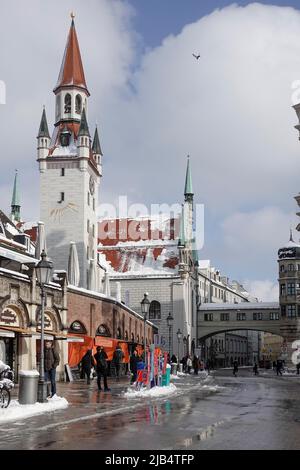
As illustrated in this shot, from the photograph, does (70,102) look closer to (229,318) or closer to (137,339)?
(137,339)

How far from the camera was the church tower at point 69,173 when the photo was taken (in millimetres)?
67375

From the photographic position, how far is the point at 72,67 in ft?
231

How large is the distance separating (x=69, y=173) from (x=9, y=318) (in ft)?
128

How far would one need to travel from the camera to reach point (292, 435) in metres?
13.1

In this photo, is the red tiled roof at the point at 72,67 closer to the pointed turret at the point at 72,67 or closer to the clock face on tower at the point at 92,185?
the pointed turret at the point at 72,67

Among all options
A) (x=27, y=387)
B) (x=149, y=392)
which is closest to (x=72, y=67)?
(x=149, y=392)

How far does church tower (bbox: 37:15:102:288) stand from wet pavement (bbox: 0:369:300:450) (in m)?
46.6

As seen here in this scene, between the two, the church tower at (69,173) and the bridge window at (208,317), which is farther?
the bridge window at (208,317)

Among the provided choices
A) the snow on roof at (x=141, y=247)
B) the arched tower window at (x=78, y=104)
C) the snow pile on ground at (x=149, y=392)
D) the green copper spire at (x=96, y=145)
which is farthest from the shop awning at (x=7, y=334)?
the snow on roof at (x=141, y=247)

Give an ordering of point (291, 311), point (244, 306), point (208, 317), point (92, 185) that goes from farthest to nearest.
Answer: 1. point (208, 317)
2. point (244, 306)
3. point (291, 311)
4. point (92, 185)

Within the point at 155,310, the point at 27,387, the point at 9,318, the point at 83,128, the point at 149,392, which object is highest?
the point at 83,128

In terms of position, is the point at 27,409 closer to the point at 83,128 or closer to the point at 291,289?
the point at 83,128
